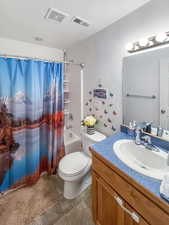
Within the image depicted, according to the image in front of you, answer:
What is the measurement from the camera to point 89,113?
203 centimetres

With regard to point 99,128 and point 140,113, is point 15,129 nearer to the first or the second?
point 99,128

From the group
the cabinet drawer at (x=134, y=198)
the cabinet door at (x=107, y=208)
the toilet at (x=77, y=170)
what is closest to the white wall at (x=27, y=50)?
the toilet at (x=77, y=170)

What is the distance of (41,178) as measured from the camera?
191cm

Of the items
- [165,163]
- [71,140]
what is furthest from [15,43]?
[165,163]

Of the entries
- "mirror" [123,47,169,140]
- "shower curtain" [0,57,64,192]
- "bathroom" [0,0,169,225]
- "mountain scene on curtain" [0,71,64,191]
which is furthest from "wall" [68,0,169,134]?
"mountain scene on curtain" [0,71,64,191]

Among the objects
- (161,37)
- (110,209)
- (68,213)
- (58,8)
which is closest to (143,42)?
(161,37)

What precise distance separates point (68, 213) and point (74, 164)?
1.70ft

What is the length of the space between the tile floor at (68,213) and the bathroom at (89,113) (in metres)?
0.01

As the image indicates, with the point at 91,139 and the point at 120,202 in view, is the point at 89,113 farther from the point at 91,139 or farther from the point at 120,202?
the point at 120,202

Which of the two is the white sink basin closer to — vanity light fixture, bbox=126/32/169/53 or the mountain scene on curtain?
vanity light fixture, bbox=126/32/169/53

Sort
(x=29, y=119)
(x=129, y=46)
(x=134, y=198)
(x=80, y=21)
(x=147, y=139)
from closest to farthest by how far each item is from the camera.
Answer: (x=134, y=198) < (x=147, y=139) < (x=129, y=46) < (x=80, y=21) < (x=29, y=119)

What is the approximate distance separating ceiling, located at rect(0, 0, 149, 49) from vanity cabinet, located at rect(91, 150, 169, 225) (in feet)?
4.77

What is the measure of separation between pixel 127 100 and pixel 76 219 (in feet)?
4.79

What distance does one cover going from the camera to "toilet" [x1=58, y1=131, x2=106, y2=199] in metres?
1.45
